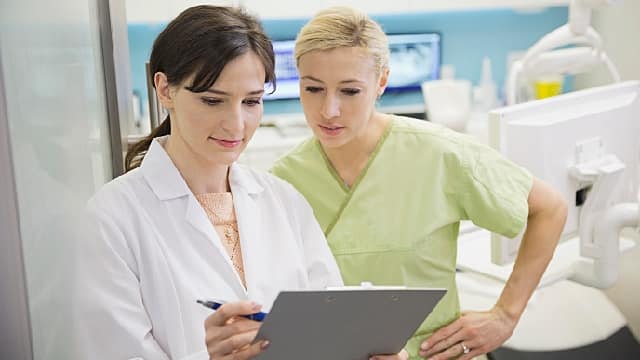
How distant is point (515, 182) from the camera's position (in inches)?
60.3

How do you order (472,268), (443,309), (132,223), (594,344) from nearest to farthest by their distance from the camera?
(132,223)
(443,309)
(472,268)
(594,344)

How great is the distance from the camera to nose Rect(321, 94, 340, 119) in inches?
52.8

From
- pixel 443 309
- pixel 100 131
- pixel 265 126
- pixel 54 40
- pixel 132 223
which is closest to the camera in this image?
pixel 54 40

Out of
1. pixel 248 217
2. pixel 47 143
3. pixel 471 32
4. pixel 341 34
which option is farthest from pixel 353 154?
pixel 471 32

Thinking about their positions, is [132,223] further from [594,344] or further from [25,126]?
[594,344]

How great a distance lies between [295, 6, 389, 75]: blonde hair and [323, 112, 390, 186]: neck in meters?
0.16

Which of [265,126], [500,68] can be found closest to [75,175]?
[265,126]

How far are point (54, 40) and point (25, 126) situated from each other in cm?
21

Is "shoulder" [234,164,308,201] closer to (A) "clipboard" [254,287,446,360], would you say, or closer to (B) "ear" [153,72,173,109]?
(B) "ear" [153,72,173,109]

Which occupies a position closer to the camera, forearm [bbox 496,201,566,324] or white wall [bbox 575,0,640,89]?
forearm [bbox 496,201,566,324]

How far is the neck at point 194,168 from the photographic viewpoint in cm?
113

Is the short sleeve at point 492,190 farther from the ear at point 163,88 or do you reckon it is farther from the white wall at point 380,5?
the white wall at point 380,5

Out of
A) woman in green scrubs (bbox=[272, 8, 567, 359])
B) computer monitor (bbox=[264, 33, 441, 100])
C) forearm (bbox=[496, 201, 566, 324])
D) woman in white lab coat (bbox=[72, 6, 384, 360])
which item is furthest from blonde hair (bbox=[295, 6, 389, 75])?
computer monitor (bbox=[264, 33, 441, 100])

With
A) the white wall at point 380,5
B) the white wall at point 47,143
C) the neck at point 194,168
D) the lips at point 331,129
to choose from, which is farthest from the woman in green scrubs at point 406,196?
the white wall at point 380,5
